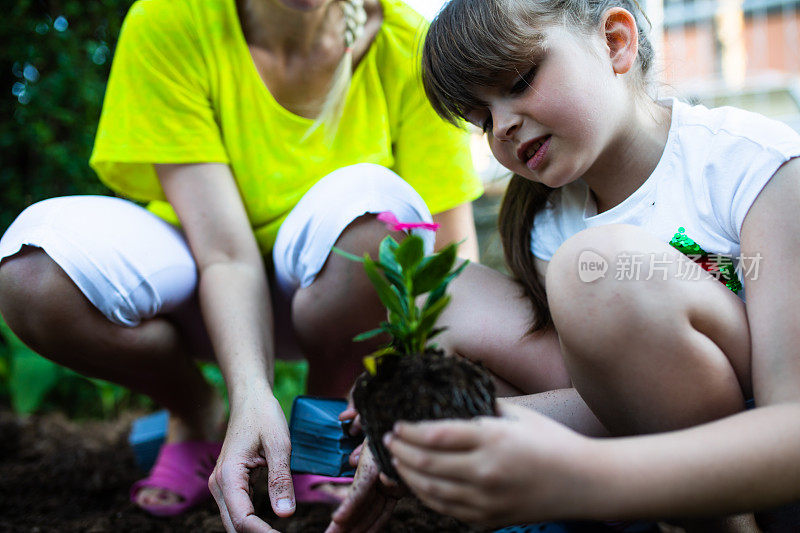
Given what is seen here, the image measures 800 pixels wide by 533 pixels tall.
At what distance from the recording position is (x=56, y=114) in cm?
314

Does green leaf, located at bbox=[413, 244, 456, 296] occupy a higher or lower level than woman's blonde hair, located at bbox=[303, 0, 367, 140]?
lower

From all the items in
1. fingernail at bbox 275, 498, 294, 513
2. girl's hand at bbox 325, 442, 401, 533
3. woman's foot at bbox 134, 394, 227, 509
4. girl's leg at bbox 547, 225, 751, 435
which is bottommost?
woman's foot at bbox 134, 394, 227, 509

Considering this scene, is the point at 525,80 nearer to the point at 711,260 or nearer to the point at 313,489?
the point at 711,260

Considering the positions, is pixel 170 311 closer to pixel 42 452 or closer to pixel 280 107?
pixel 280 107

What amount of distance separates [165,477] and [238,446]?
2.34 feet

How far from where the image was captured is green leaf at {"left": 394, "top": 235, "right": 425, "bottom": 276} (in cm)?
104

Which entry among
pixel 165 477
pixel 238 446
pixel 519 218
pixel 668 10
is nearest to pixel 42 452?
pixel 165 477

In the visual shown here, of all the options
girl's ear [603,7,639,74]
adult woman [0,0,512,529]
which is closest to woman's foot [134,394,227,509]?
adult woman [0,0,512,529]

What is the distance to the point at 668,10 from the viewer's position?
24.1ft

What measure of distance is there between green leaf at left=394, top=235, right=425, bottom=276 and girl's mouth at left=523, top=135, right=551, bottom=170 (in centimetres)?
54

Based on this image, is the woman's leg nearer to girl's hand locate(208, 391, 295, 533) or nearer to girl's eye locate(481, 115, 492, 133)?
girl's hand locate(208, 391, 295, 533)

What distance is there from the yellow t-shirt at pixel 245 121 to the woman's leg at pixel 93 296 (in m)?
0.21

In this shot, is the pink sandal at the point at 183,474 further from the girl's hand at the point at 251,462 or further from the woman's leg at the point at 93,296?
the girl's hand at the point at 251,462

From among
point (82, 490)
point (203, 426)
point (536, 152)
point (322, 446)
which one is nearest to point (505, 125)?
point (536, 152)
